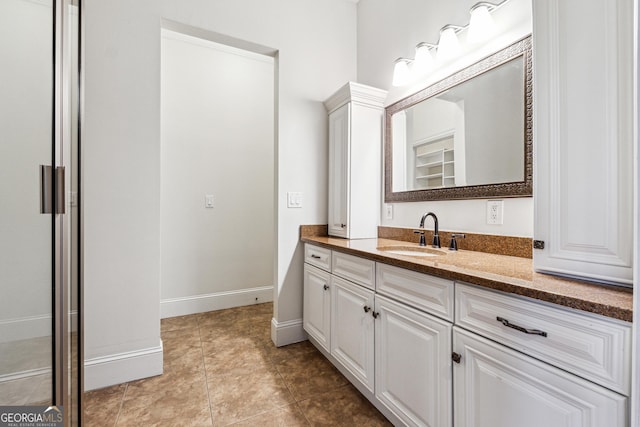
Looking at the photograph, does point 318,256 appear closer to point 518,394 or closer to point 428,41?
point 518,394

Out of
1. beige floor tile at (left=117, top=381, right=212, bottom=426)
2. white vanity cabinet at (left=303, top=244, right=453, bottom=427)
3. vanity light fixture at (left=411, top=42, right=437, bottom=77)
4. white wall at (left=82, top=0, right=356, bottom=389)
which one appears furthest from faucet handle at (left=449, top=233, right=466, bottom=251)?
white wall at (left=82, top=0, right=356, bottom=389)

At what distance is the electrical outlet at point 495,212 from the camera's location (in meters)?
1.37

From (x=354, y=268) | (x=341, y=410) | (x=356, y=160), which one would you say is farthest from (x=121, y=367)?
(x=356, y=160)

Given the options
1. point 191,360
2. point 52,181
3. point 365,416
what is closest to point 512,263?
point 365,416

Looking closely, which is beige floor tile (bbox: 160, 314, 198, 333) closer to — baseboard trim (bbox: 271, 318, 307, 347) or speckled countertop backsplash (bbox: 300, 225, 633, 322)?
baseboard trim (bbox: 271, 318, 307, 347)

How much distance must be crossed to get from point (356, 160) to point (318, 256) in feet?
2.45

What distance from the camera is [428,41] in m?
1.77

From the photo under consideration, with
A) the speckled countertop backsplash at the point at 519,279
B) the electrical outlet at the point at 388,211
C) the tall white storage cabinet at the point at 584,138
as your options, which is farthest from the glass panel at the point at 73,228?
the electrical outlet at the point at 388,211

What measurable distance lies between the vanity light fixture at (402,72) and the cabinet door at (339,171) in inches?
14.4

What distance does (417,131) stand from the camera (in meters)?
1.86

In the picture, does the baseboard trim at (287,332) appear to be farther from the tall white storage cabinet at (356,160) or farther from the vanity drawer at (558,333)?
the vanity drawer at (558,333)

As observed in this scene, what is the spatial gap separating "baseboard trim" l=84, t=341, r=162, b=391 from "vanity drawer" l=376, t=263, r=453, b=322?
1.48 m

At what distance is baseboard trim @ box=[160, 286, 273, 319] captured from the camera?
268 centimetres

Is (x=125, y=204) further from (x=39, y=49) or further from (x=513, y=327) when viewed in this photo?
(x=513, y=327)
